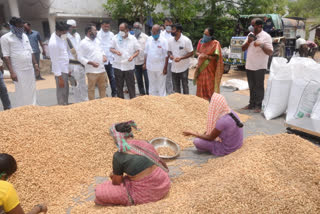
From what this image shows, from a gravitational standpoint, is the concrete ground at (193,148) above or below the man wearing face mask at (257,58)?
below

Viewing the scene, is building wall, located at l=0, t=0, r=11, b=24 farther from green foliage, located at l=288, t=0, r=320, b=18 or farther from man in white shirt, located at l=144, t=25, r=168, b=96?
green foliage, located at l=288, t=0, r=320, b=18

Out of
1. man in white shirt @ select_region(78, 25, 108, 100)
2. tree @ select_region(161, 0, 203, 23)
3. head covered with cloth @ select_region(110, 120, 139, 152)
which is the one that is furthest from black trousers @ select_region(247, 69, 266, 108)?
tree @ select_region(161, 0, 203, 23)

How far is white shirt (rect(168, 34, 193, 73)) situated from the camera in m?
5.31

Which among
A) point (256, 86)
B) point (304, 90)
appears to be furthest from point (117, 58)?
point (304, 90)

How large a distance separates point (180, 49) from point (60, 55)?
7.72ft

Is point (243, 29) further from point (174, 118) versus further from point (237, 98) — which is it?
point (174, 118)

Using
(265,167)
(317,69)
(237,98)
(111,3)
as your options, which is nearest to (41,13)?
(111,3)

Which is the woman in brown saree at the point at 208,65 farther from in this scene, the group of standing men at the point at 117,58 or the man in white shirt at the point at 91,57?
the man in white shirt at the point at 91,57

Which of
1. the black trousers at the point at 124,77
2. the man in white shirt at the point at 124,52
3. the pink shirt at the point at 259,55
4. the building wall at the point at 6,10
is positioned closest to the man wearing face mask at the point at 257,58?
the pink shirt at the point at 259,55

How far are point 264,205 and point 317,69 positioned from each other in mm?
2983

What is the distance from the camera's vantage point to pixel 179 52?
17.6 feet

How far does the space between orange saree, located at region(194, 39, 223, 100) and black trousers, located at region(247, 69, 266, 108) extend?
637 millimetres

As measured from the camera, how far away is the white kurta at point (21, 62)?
450cm

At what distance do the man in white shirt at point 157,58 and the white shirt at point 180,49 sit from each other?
0.59ft
